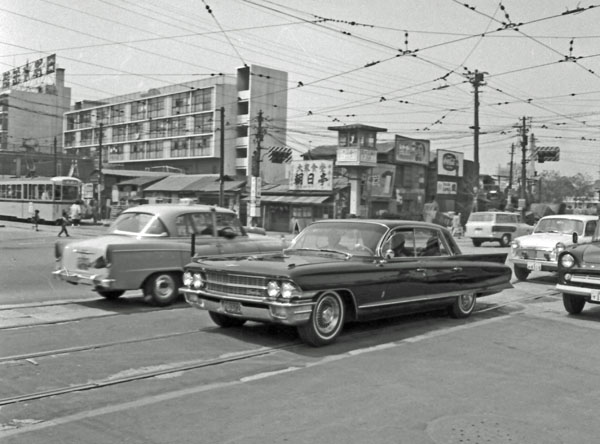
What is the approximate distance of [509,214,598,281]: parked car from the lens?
576 inches

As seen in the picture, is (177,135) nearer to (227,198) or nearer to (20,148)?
(20,148)

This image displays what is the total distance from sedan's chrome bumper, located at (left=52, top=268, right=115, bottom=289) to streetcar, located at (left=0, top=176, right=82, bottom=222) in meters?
32.7

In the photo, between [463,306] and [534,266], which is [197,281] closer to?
[463,306]

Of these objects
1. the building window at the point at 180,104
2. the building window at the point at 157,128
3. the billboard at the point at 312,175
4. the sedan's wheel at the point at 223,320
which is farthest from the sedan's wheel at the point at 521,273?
the building window at the point at 157,128

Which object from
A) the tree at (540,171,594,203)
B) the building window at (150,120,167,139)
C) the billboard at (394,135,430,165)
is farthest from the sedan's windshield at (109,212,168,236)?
the tree at (540,171,594,203)

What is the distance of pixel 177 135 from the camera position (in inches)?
3371

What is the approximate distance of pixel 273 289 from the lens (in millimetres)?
6812

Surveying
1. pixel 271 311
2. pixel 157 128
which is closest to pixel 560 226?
pixel 271 311

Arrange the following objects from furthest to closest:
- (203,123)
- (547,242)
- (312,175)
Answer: (203,123) < (312,175) < (547,242)

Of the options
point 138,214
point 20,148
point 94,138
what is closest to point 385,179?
point 138,214

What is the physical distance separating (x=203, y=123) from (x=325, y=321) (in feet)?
250

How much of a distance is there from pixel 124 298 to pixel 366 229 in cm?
485

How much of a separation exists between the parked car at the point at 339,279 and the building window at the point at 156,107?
82.3m

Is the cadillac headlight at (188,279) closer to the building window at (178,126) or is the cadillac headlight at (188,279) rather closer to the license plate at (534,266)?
the license plate at (534,266)
